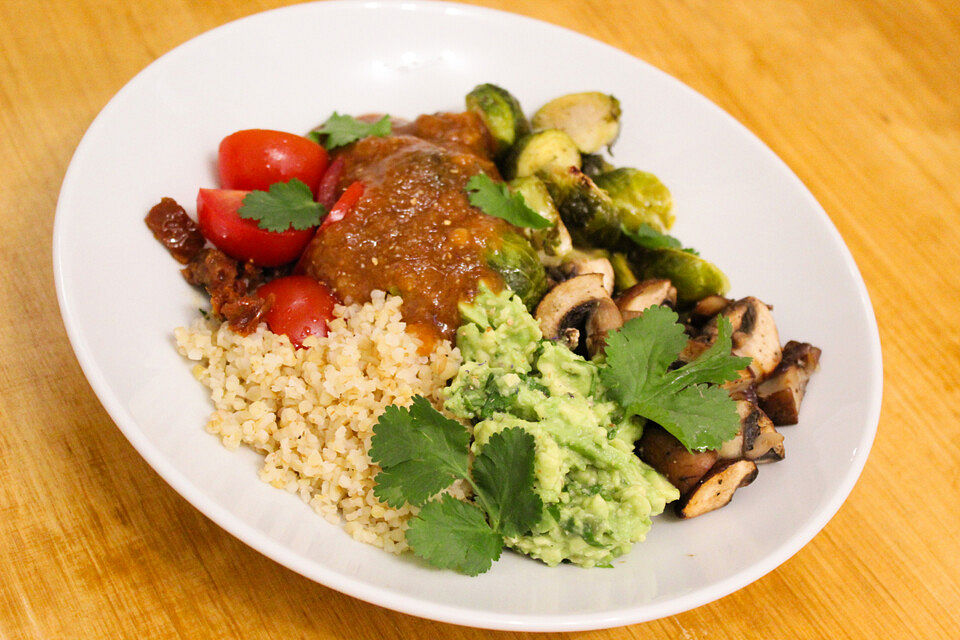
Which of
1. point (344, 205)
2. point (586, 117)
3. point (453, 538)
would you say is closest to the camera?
point (453, 538)

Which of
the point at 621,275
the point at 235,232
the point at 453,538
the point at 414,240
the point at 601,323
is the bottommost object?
the point at 235,232

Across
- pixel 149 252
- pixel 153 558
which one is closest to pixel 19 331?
pixel 149 252

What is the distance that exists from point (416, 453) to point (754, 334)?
1544 mm

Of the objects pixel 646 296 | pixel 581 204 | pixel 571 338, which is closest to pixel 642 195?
pixel 581 204

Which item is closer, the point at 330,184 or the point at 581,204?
the point at 330,184

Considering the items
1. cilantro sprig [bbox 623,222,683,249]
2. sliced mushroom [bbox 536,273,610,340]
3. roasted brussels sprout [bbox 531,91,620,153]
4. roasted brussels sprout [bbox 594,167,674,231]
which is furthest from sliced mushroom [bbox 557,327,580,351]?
roasted brussels sprout [bbox 531,91,620,153]

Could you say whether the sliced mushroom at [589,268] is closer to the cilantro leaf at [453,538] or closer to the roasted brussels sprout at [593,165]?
the roasted brussels sprout at [593,165]

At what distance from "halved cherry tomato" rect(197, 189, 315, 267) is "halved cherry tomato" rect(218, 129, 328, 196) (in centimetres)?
12

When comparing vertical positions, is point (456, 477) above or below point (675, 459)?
below

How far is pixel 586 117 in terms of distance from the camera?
12.8 ft

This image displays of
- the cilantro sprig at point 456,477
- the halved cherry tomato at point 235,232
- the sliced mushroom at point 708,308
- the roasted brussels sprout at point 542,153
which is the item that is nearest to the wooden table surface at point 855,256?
the cilantro sprig at point 456,477

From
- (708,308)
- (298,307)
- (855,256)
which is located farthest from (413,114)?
(855,256)

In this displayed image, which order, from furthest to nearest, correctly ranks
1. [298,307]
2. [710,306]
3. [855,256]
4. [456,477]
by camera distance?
[855,256] < [710,306] < [298,307] < [456,477]

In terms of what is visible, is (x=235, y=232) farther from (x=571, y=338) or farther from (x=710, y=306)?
(x=710, y=306)
